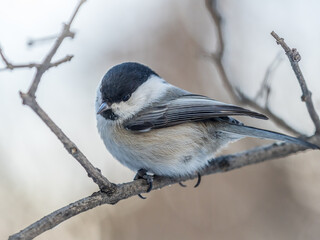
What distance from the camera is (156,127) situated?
2.56m

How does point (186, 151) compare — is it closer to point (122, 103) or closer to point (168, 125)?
point (168, 125)

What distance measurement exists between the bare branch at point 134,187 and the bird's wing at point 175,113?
0.35 metres

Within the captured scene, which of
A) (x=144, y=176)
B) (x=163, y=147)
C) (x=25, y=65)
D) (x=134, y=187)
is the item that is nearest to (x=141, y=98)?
(x=163, y=147)

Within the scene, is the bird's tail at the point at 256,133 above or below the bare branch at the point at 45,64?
below

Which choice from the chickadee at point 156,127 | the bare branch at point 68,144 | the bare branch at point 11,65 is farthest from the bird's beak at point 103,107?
the bare branch at point 11,65

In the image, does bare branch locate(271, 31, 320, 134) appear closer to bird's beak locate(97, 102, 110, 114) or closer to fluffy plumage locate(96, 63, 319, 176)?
fluffy plumage locate(96, 63, 319, 176)

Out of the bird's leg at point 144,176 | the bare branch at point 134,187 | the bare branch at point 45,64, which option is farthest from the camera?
the bird's leg at point 144,176

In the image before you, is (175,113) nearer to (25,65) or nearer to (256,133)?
(256,133)

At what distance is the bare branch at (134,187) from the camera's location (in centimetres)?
165

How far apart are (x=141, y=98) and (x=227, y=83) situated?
58 centimetres

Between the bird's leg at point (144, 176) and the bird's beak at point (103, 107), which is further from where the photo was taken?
the bird's beak at point (103, 107)

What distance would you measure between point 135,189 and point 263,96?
1.06 metres

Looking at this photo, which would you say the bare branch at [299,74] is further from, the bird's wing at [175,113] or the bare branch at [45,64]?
the bare branch at [45,64]

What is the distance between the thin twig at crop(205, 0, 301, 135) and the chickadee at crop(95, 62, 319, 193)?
0.16 meters
